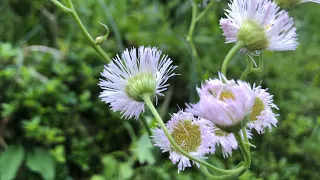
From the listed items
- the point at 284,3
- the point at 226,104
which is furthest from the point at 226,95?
the point at 284,3

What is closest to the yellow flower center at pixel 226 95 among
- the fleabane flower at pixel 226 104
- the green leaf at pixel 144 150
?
the fleabane flower at pixel 226 104

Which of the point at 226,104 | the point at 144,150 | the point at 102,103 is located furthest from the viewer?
the point at 102,103

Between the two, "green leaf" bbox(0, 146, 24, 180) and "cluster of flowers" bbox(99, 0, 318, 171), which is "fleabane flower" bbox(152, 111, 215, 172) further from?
"green leaf" bbox(0, 146, 24, 180)

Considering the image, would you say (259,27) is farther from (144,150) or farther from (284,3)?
(144,150)

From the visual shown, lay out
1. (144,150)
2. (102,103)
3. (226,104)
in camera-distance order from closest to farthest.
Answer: (226,104) → (144,150) → (102,103)

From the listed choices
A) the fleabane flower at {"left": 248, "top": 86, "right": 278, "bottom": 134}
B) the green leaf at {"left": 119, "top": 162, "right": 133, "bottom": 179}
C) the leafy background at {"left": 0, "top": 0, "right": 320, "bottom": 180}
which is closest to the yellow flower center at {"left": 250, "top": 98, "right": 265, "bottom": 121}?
the fleabane flower at {"left": 248, "top": 86, "right": 278, "bottom": 134}

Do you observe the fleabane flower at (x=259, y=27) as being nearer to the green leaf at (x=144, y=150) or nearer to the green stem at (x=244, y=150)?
the green stem at (x=244, y=150)
